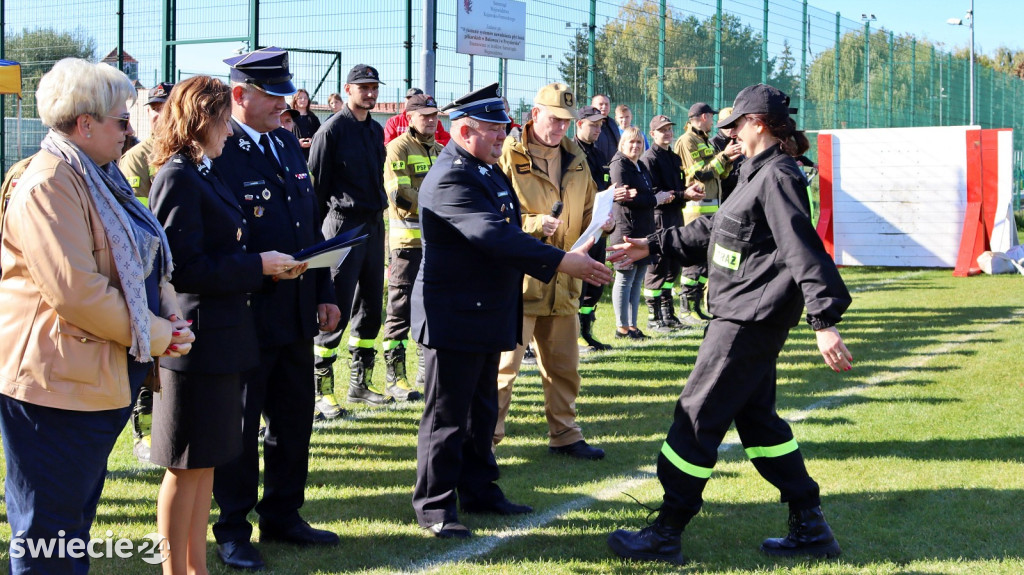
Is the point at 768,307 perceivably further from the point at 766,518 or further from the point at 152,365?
the point at 152,365

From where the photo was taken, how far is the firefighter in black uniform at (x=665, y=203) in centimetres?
1060

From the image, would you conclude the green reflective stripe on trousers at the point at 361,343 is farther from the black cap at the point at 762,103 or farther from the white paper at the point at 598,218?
the black cap at the point at 762,103

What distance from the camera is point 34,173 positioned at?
298 cm

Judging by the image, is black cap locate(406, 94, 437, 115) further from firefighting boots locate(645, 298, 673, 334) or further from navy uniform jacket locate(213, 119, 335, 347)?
firefighting boots locate(645, 298, 673, 334)

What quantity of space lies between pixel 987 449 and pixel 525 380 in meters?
3.61

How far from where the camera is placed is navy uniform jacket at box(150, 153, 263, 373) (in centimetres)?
369

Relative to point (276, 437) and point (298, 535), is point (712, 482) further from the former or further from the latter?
point (276, 437)

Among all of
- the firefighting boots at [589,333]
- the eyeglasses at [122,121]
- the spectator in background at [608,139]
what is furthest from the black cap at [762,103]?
the spectator in background at [608,139]

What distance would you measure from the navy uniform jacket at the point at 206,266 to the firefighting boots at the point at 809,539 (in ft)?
8.16

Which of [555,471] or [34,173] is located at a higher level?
[34,173]

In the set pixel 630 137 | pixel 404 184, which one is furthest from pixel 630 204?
pixel 404 184

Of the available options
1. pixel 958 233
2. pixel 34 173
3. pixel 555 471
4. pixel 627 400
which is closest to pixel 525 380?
pixel 627 400

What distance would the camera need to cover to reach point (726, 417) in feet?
14.3

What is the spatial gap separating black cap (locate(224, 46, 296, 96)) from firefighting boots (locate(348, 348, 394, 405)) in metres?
3.49
